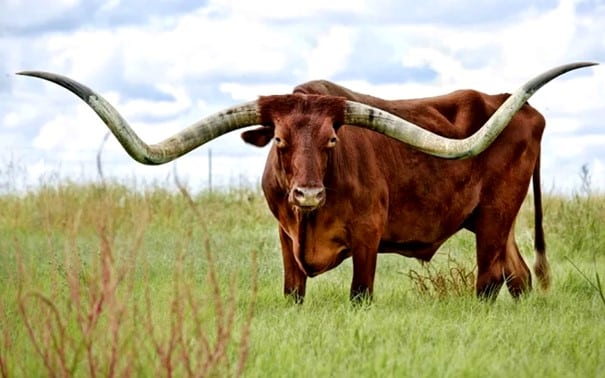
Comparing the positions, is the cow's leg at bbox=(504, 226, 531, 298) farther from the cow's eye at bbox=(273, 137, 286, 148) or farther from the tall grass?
the cow's eye at bbox=(273, 137, 286, 148)

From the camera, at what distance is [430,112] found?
9.30m

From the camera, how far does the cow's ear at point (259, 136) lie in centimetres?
772

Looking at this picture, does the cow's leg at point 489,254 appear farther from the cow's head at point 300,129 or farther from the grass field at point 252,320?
the cow's head at point 300,129

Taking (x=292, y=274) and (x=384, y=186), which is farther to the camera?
(x=292, y=274)

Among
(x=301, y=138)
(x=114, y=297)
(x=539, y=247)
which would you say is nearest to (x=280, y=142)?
(x=301, y=138)

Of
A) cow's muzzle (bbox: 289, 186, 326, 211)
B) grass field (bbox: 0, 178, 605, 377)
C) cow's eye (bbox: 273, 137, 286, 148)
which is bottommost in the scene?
grass field (bbox: 0, 178, 605, 377)

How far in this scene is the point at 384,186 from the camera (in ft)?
26.9

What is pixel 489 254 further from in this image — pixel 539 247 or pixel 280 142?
pixel 280 142

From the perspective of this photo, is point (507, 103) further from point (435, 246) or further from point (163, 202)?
point (163, 202)

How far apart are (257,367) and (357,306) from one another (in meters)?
2.24

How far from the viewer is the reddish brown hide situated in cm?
739

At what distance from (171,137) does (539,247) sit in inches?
167

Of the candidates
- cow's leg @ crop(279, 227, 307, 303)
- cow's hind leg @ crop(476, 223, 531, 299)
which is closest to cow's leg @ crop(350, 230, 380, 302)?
cow's leg @ crop(279, 227, 307, 303)

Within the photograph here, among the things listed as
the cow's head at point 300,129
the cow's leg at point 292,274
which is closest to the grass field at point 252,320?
the cow's leg at point 292,274
